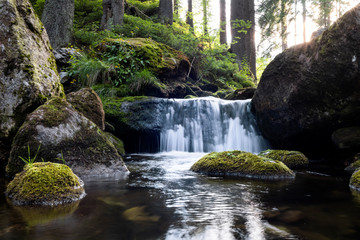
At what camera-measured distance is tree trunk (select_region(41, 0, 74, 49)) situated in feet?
35.8

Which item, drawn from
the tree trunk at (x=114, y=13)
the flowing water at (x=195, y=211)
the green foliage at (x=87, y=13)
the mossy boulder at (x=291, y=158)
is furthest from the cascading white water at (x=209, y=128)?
the green foliage at (x=87, y=13)

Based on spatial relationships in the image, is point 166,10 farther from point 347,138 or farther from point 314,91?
point 347,138

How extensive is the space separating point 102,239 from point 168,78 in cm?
998

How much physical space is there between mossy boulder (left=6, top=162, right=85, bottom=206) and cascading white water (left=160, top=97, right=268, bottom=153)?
5.69 m

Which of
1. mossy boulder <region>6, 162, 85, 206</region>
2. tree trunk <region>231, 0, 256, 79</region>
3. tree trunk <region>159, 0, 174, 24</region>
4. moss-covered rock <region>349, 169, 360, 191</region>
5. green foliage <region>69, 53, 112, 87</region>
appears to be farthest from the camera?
tree trunk <region>159, 0, 174, 24</region>

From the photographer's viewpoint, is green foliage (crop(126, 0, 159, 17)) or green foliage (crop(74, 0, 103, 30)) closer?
green foliage (crop(74, 0, 103, 30))

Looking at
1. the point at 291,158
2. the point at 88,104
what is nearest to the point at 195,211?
the point at 291,158

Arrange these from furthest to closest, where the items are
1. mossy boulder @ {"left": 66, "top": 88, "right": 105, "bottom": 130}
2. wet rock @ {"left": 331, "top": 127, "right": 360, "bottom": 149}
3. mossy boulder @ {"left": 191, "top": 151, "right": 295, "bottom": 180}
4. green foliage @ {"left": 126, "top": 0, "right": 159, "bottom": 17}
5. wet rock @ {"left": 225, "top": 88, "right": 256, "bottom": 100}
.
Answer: green foliage @ {"left": 126, "top": 0, "right": 159, "bottom": 17} < wet rock @ {"left": 225, "top": 88, "right": 256, "bottom": 100} < mossy boulder @ {"left": 66, "top": 88, "right": 105, "bottom": 130} < wet rock @ {"left": 331, "top": 127, "right": 360, "bottom": 149} < mossy boulder @ {"left": 191, "top": 151, "right": 295, "bottom": 180}

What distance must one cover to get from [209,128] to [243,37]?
33.0 ft

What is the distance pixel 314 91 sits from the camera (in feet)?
21.6

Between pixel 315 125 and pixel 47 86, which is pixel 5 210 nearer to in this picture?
pixel 47 86

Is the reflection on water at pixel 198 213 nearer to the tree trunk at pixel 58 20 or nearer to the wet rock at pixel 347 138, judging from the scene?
the wet rock at pixel 347 138

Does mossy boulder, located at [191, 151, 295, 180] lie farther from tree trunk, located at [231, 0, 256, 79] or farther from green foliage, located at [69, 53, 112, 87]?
tree trunk, located at [231, 0, 256, 79]

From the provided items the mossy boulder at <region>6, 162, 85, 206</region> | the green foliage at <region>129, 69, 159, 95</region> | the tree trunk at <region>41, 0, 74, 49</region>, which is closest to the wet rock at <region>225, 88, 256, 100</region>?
the green foliage at <region>129, 69, 159, 95</region>
